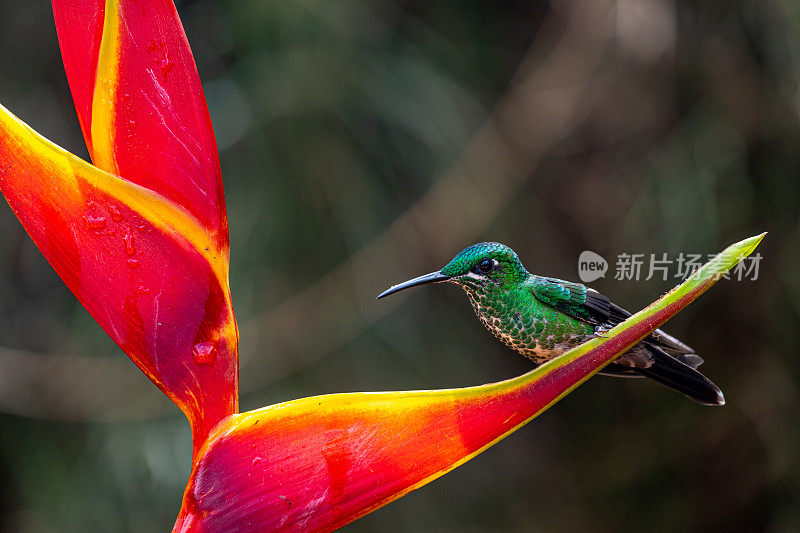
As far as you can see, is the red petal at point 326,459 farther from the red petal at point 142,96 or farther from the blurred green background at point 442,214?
the blurred green background at point 442,214

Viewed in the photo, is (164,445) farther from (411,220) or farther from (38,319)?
(411,220)

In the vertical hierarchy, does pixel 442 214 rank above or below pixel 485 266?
below

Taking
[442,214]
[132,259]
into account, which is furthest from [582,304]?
[442,214]

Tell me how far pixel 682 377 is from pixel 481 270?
1.7 inches

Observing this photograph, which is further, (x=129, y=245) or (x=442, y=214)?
(x=442, y=214)

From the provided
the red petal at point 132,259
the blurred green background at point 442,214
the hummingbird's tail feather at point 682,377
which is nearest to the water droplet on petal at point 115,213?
the red petal at point 132,259

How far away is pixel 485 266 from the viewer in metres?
0.13

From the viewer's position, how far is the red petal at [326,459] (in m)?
0.15

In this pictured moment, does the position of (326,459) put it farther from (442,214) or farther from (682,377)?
(442,214)

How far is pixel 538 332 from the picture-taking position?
5.3 inches

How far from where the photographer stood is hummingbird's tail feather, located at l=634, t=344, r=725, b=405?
121 mm

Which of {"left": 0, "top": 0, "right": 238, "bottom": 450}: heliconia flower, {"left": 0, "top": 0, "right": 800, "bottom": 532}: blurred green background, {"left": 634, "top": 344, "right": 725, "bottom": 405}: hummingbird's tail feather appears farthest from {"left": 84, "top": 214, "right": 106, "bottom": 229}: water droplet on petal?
{"left": 0, "top": 0, "right": 800, "bottom": 532}: blurred green background

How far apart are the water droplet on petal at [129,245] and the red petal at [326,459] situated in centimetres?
5

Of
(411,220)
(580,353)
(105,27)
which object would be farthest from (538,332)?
(411,220)
